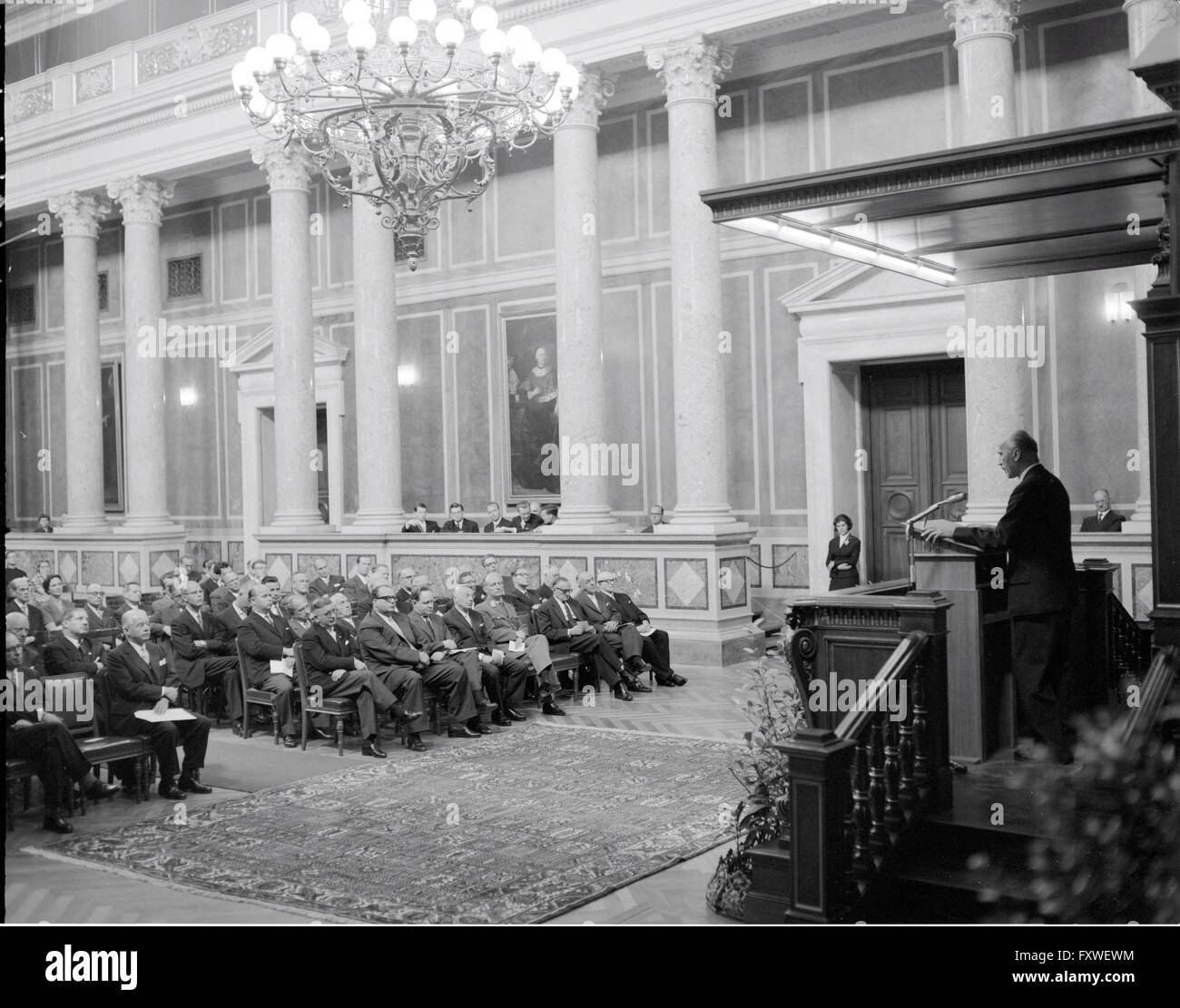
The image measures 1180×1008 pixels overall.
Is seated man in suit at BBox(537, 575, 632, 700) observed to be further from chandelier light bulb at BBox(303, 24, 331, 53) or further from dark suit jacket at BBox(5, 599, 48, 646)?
chandelier light bulb at BBox(303, 24, 331, 53)

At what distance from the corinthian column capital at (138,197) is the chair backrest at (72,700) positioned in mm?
11419

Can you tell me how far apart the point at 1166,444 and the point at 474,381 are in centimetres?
1248

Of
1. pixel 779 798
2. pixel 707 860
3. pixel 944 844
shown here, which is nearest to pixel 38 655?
pixel 707 860

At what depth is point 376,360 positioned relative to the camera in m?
14.4

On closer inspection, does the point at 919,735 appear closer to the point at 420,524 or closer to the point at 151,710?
the point at 151,710

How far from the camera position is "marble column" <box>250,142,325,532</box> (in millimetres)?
15109

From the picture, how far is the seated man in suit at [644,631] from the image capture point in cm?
1114

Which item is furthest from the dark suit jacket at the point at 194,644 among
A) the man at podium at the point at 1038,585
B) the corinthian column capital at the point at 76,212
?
the corinthian column capital at the point at 76,212

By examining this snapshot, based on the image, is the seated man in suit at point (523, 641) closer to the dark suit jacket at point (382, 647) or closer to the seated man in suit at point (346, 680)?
the dark suit jacket at point (382, 647)

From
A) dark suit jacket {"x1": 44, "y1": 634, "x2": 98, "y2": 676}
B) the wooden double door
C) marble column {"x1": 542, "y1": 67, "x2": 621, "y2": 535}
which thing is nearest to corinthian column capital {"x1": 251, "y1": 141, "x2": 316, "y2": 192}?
marble column {"x1": 542, "y1": 67, "x2": 621, "y2": 535}

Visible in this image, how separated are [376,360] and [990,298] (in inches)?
282

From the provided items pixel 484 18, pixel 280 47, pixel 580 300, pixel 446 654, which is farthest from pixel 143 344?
pixel 484 18

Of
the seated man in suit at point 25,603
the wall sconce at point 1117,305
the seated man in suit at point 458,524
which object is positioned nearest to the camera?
the seated man in suit at point 25,603
